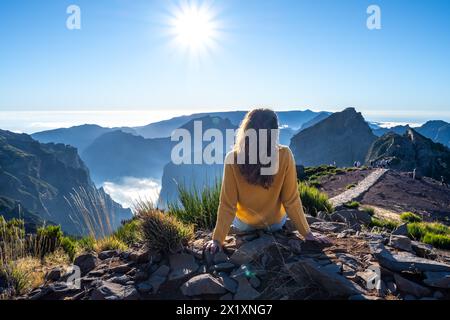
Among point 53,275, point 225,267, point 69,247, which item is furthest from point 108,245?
point 225,267

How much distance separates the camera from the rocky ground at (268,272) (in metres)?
3.47

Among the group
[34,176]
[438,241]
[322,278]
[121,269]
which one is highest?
[322,278]

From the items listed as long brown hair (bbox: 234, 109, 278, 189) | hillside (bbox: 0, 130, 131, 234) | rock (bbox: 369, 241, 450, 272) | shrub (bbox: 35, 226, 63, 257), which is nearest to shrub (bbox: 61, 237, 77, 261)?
shrub (bbox: 35, 226, 63, 257)

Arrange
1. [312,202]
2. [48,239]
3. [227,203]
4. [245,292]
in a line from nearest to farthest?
[245,292], [227,203], [48,239], [312,202]

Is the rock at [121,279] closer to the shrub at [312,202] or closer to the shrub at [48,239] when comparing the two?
the shrub at [48,239]

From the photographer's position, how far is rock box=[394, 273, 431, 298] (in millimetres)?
3396

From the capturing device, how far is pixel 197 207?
19.7 feet

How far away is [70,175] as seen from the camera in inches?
6112

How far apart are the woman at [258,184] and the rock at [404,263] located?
2.21 feet

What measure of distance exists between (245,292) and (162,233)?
1440mm

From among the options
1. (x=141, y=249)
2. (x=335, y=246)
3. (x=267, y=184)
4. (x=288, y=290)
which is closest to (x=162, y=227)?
(x=141, y=249)

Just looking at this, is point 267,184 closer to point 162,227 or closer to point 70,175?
point 162,227

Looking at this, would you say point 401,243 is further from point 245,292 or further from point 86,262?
point 86,262

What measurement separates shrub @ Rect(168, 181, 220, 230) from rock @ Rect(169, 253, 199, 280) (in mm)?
1391
